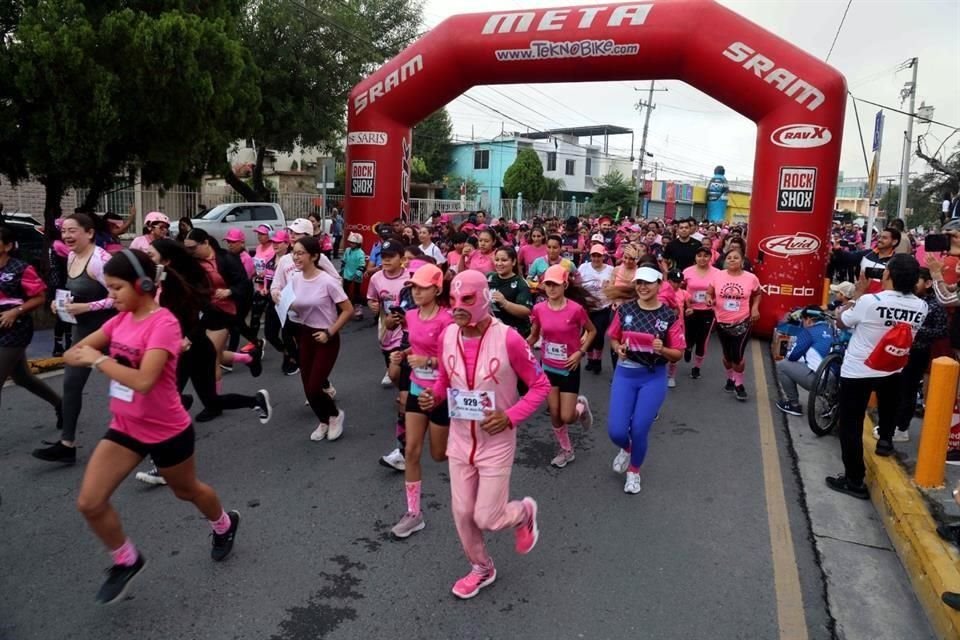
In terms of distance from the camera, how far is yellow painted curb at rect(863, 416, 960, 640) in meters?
3.55

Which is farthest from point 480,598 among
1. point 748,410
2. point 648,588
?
point 748,410

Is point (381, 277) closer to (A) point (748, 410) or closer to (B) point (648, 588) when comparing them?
(B) point (648, 588)

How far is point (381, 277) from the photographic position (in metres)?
6.26

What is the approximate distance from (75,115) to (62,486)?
6.69 meters

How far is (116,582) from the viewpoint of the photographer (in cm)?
336

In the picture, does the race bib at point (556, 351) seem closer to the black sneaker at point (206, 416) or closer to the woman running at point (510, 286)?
Answer: the woman running at point (510, 286)

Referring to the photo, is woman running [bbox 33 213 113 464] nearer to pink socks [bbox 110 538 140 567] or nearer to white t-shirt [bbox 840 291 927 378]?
pink socks [bbox 110 538 140 567]

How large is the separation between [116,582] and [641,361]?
11.3 ft

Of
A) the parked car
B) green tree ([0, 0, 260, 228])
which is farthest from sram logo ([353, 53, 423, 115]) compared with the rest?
the parked car

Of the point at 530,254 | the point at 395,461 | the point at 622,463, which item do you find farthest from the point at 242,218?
the point at 622,463

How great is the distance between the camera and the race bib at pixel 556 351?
17.6ft

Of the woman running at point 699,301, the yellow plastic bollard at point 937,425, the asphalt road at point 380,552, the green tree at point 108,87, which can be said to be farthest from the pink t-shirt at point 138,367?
the green tree at point 108,87

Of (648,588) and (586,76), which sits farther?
(586,76)

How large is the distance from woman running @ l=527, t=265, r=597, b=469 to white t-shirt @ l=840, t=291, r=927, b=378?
1.89 metres
